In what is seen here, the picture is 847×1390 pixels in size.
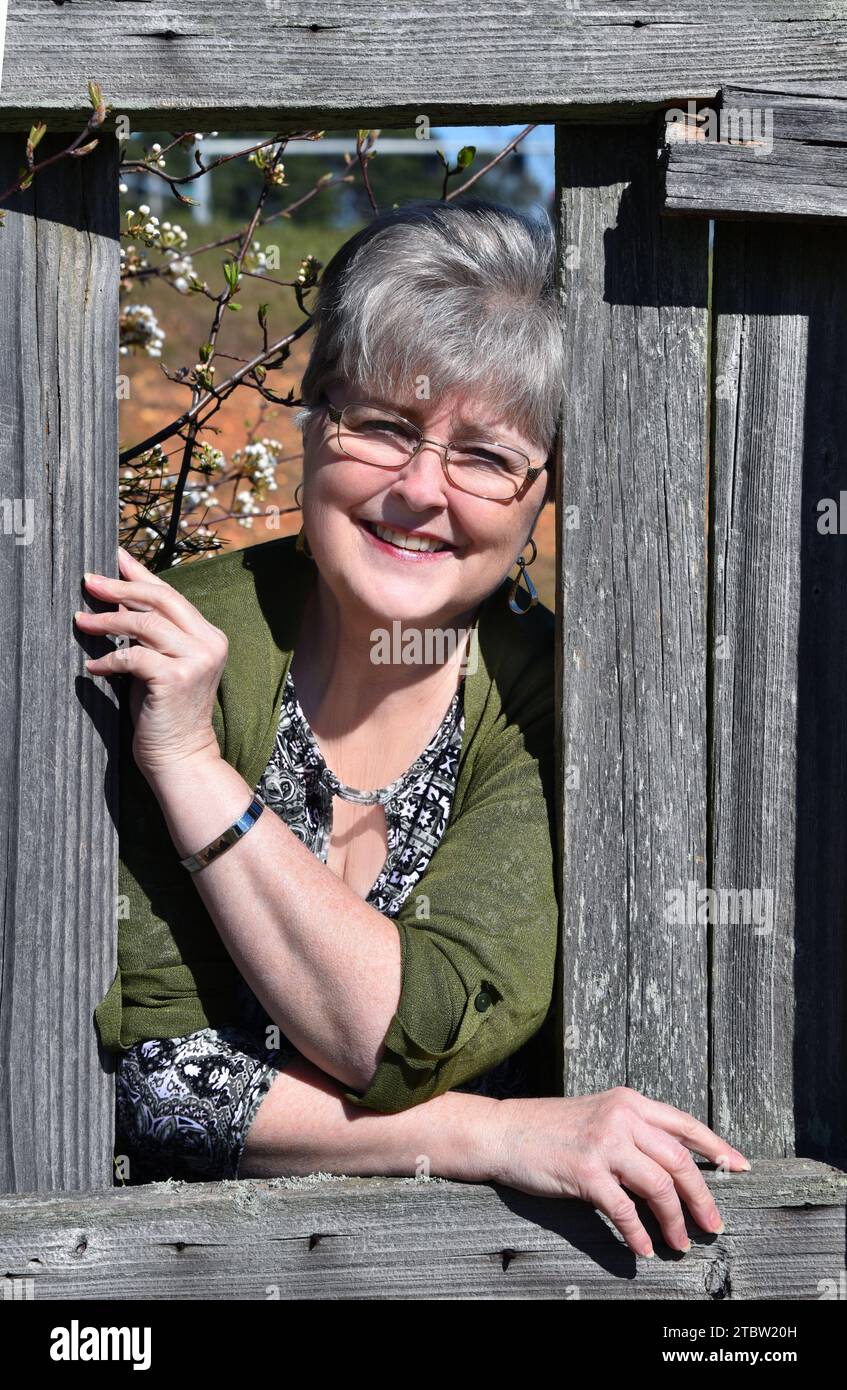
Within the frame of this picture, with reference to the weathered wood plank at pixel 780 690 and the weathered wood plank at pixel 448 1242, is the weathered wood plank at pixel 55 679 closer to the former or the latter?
the weathered wood plank at pixel 448 1242

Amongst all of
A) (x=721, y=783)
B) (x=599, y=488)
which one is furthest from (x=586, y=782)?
(x=599, y=488)

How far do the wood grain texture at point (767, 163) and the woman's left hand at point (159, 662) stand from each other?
0.98 meters

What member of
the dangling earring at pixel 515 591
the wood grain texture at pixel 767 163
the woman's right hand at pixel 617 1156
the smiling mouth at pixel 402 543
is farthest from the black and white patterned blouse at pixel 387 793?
the wood grain texture at pixel 767 163

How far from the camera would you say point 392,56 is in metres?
1.99

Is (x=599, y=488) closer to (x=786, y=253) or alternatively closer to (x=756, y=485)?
(x=756, y=485)

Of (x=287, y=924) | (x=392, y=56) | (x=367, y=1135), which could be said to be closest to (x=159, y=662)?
(x=287, y=924)

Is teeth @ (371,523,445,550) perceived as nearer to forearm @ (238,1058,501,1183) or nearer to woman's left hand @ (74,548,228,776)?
woman's left hand @ (74,548,228,776)

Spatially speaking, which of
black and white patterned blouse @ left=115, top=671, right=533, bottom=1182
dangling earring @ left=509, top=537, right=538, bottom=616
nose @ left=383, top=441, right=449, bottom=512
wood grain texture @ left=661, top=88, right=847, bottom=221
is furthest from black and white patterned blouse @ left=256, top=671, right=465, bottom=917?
wood grain texture @ left=661, top=88, right=847, bottom=221

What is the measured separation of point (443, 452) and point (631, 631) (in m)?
0.45

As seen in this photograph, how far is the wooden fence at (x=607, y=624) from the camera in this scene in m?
2.00

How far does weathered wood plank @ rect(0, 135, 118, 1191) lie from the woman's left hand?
0.06 meters

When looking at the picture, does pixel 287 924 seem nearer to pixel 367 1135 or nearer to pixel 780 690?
pixel 367 1135

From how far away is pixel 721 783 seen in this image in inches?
87.1

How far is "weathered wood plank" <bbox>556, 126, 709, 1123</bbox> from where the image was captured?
6.97 feet
